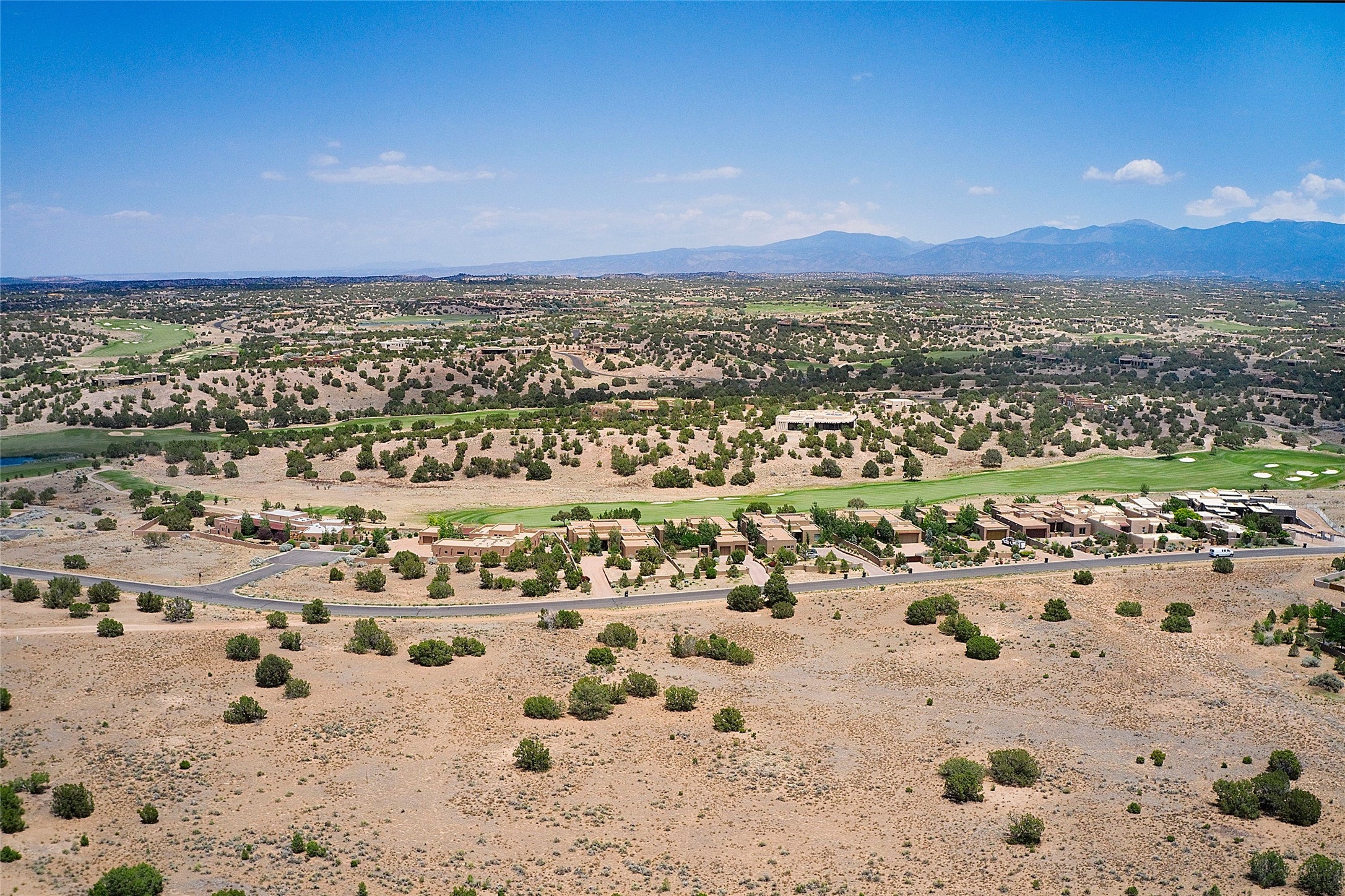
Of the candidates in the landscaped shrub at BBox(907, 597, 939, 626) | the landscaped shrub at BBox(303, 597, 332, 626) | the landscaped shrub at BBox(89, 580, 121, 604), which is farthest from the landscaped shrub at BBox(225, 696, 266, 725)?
the landscaped shrub at BBox(907, 597, 939, 626)

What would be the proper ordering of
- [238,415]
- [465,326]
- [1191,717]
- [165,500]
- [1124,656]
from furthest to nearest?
Answer: [465,326]
[238,415]
[165,500]
[1124,656]
[1191,717]

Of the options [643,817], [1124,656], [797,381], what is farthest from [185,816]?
[797,381]

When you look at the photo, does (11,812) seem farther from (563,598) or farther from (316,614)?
(563,598)

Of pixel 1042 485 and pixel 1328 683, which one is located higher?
pixel 1042 485

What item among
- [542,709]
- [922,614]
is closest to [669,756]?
[542,709]

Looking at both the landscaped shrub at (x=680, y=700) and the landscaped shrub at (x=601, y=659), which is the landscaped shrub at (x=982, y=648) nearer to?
the landscaped shrub at (x=680, y=700)

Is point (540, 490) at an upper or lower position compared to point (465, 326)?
lower

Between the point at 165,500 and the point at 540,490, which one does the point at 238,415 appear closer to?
the point at 165,500
